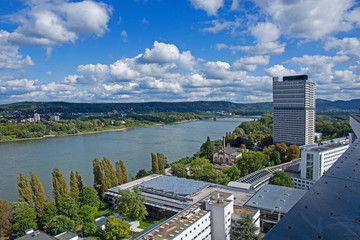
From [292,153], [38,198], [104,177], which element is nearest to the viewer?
→ [38,198]

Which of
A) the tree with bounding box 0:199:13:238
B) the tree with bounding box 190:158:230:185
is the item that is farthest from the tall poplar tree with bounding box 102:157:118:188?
the tree with bounding box 190:158:230:185

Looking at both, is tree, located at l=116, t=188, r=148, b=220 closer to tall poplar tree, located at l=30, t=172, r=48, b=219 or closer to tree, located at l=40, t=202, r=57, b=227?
tree, located at l=40, t=202, r=57, b=227

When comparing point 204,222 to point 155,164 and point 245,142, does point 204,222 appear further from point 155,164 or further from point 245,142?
point 245,142

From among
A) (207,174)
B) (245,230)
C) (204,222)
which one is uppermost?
(245,230)

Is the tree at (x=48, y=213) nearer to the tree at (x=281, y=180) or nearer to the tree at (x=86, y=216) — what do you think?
the tree at (x=86, y=216)

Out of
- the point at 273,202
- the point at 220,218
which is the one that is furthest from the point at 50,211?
the point at 273,202

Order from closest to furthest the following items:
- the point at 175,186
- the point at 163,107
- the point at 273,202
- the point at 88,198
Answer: the point at 273,202 < the point at 88,198 < the point at 175,186 < the point at 163,107

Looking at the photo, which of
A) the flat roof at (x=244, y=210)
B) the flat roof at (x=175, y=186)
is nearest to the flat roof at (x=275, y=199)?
the flat roof at (x=244, y=210)

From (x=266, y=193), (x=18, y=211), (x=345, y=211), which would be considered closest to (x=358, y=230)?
(x=345, y=211)
